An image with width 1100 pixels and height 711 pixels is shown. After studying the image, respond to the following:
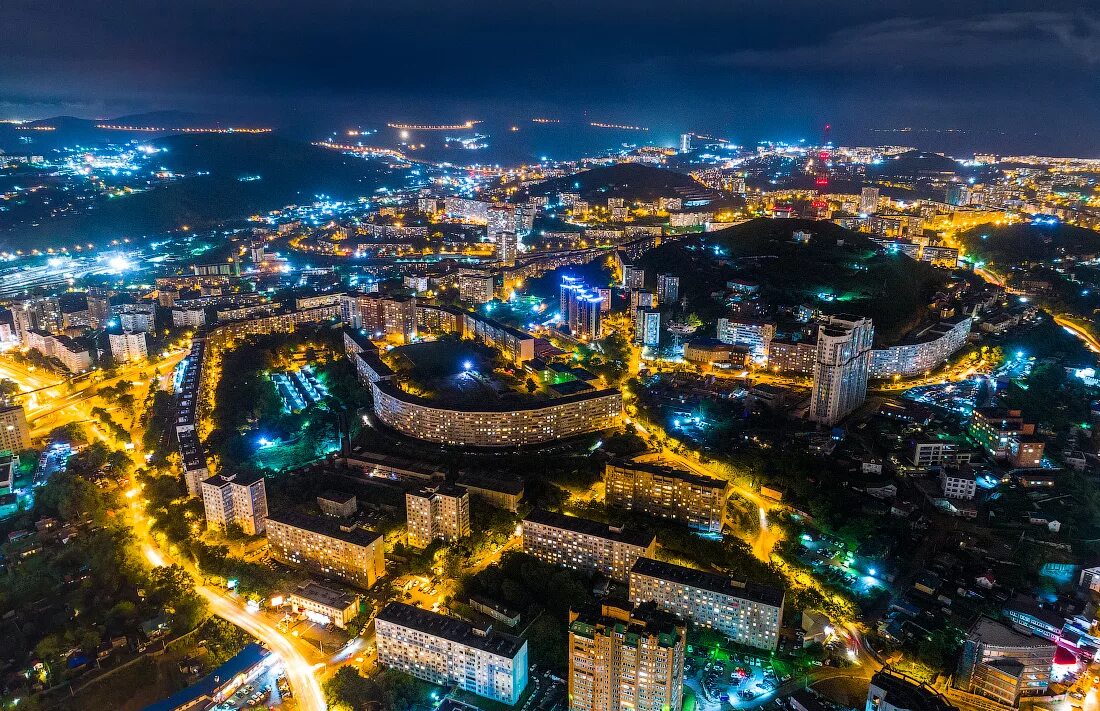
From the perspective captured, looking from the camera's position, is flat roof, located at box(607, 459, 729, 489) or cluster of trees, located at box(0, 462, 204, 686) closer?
cluster of trees, located at box(0, 462, 204, 686)

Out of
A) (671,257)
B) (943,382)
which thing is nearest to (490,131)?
(671,257)

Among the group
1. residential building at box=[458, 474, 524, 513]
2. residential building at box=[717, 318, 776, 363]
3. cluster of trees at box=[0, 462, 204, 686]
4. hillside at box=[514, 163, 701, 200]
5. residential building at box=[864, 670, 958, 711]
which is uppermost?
hillside at box=[514, 163, 701, 200]

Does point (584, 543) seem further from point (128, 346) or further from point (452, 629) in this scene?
point (128, 346)

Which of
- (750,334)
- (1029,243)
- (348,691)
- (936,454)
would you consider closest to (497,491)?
(348,691)

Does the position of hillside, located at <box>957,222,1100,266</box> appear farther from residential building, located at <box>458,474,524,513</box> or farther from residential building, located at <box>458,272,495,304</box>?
residential building, located at <box>458,474,524,513</box>

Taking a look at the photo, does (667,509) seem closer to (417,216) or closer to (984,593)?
(984,593)

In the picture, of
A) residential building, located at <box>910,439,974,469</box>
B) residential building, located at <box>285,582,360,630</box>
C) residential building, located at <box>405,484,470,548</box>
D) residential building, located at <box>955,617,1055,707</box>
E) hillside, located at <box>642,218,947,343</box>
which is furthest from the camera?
hillside, located at <box>642,218,947,343</box>

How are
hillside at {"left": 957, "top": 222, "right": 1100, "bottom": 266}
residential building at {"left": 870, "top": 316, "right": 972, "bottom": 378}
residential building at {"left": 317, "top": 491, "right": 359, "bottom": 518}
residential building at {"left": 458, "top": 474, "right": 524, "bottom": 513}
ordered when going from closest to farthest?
residential building at {"left": 317, "top": 491, "right": 359, "bottom": 518}
residential building at {"left": 458, "top": 474, "right": 524, "bottom": 513}
residential building at {"left": 870, "top": 316, "right": 972, "bottom": 378}
hillside at {"left": 957, "top": 222, "right": 1100, "bottom": 266}

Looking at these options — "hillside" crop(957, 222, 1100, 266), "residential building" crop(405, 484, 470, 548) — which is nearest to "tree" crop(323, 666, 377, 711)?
"residential building" crop(405, 484, 470, 548)
